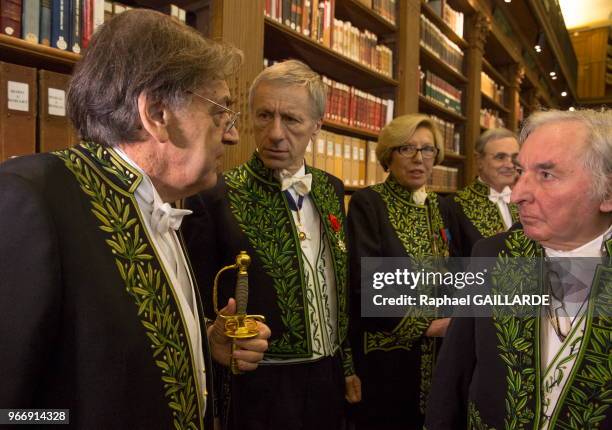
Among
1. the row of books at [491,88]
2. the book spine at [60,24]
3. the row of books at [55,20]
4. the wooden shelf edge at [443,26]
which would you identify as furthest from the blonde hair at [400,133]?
the row of books at [491,88]

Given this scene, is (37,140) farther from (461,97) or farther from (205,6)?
(461,97)

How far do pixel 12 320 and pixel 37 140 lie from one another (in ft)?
3.14

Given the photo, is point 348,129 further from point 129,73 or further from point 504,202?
point 129,73

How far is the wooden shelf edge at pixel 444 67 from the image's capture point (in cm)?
414

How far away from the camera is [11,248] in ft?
2.15

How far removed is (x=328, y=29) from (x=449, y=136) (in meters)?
2.62

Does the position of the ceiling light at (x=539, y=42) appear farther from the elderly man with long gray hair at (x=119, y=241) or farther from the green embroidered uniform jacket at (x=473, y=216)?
the elderly man with long gray hair at (x=119, y=241)

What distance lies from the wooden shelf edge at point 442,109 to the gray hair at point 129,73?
3.52 m

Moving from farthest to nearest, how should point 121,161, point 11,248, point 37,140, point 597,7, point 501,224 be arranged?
point 597,7 → point 501,224 → point 37,140 → point 121,161 → point 11,248

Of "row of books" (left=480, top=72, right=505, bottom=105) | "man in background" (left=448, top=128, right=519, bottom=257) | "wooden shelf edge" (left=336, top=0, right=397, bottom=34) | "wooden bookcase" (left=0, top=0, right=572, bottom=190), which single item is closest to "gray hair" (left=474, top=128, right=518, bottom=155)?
"man in background" (left=448, top=128, right=519, bottom=257)

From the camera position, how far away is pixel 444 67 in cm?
467

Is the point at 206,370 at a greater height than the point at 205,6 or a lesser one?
lesser

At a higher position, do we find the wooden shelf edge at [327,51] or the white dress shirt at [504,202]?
the wooden shelf edge at [327,51]

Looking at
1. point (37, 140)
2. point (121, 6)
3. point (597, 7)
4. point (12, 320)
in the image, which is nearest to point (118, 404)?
point (12, 320)
